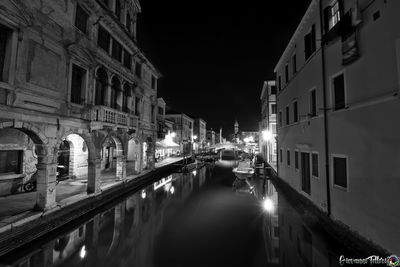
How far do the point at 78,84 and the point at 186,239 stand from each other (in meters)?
9.97

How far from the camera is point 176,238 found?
7898 mm

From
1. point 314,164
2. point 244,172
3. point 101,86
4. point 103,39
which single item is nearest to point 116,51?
point 103,39

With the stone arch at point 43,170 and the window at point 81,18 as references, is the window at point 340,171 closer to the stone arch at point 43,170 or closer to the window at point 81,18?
the stone arch at point 43,170

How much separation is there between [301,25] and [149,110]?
47.2 ft

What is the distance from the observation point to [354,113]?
6.07 metres

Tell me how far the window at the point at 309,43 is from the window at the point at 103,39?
12516mm

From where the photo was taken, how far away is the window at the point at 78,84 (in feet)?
31.9

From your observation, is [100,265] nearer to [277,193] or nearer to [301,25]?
[277,193]

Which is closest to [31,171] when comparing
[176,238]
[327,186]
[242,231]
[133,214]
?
[133,214]

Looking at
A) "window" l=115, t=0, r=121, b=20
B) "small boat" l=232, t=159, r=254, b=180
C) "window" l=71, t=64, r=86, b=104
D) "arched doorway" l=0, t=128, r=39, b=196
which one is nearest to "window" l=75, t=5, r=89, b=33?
"window" l=71, t=64, r=86, b=104

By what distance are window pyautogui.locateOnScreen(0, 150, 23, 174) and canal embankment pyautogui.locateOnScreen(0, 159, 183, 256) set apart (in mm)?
2636

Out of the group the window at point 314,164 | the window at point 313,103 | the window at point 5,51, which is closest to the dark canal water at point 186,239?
the window at point 314,164

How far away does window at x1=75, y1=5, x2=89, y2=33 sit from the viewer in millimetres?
9641

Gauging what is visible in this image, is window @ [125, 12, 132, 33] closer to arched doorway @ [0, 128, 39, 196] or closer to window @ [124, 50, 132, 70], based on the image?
window @ [124, 50, 132, 70]
